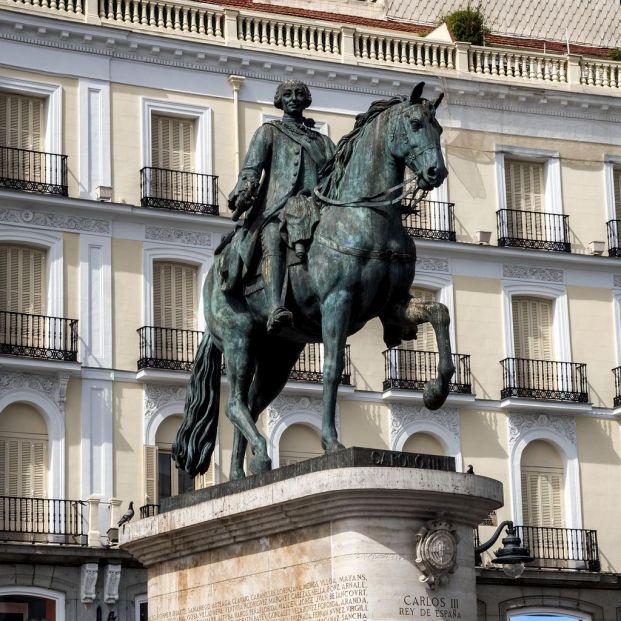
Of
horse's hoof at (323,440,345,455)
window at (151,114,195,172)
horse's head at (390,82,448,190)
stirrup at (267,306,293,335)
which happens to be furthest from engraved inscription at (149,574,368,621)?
window at (151,114,195,172)

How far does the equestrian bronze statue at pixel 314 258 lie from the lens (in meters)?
14.3

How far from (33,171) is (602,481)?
14004 millimetres

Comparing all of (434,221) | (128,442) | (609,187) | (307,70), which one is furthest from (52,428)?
(609,187)

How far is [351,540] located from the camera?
1334cm

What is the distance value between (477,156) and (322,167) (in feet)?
88.6

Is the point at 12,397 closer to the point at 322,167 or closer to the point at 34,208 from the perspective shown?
the point at 34,208

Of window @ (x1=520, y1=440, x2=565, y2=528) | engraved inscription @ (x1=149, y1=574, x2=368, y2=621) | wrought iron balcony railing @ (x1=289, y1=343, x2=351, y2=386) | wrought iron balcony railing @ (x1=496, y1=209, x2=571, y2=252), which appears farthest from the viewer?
wrought iron balcony railing @ (x1=496, y1=209, x2=571, y2=252)

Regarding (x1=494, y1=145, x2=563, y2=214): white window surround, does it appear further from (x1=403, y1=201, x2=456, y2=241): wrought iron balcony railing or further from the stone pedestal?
the stone pedestal

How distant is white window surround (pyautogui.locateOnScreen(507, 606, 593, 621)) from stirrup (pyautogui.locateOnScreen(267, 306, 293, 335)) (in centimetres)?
2585

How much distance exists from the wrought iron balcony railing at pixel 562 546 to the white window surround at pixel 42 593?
32.4 feet

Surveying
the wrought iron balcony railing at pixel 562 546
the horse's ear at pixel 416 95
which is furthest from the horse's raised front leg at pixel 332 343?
the wrought iron balcony railing at pixel 562 546

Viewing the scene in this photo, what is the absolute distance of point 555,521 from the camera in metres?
40.7

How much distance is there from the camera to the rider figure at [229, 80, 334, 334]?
49.5ft

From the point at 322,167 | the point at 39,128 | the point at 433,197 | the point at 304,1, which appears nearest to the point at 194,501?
the point at 322,167
